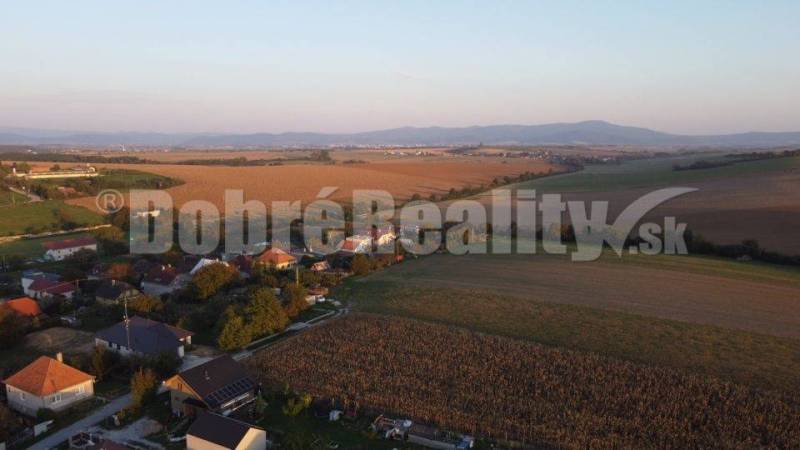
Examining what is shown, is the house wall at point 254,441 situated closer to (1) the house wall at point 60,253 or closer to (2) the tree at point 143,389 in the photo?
(2) the tree at point 143,389

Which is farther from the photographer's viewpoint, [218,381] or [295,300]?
[295,300]

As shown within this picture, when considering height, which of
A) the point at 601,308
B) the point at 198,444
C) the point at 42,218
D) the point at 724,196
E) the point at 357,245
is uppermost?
the point at 724,196

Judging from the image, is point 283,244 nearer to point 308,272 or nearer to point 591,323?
point 308,272

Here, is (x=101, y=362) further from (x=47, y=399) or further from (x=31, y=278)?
(x=31, y=278)

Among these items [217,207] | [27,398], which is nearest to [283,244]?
[217,207]

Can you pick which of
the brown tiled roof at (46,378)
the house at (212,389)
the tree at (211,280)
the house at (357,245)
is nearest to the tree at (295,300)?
the tree at (211,280)

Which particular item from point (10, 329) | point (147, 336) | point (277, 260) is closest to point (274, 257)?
point (277, 260)

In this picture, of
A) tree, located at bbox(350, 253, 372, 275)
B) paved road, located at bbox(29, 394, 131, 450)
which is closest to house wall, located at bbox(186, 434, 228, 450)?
paved road, located at bbox(29, 394, 131, 450)
